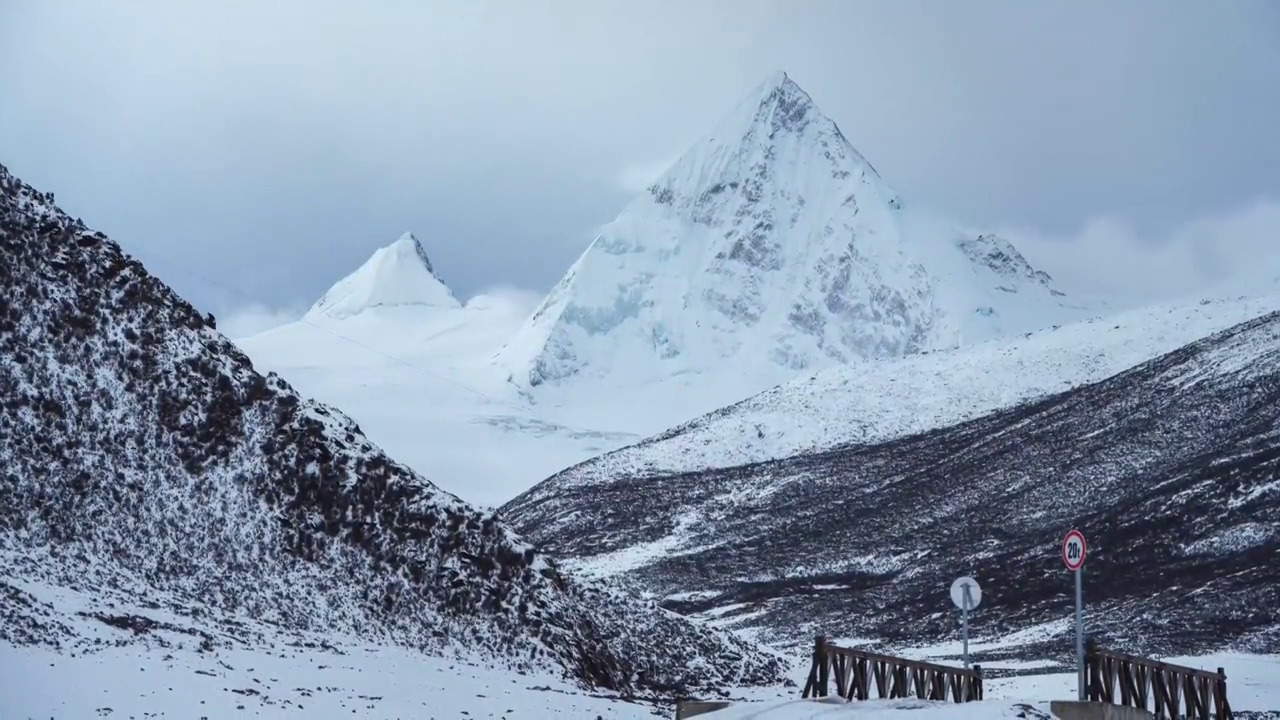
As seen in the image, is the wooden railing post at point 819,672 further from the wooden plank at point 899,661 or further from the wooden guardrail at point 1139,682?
the wooden guardrail at point 1139,682

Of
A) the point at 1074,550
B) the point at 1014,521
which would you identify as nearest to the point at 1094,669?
the point at 1074,550

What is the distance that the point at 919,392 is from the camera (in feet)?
527

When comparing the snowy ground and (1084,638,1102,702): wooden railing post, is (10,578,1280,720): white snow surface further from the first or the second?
(1084,638,1102,702): wooden railing post

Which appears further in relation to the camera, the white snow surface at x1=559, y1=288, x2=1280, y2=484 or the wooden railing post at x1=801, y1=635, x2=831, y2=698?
the white snow surface at x1=559, y1=288, x2=1280, y2=484

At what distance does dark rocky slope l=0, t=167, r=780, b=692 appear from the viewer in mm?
41625

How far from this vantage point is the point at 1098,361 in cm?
15388

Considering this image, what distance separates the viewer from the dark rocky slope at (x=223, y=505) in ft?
137

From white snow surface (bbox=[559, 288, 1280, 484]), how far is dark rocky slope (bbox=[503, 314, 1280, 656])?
15.6 ft

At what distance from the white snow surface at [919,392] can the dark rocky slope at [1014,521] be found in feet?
15.6

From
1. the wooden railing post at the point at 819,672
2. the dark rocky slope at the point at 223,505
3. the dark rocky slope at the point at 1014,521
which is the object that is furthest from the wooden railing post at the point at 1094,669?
the dark rocky slope at the point at 1014,521

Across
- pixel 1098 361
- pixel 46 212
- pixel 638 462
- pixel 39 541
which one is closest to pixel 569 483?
pixel 638 462

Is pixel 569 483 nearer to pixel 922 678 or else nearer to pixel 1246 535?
pixel 1246 535

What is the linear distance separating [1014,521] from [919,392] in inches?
1806

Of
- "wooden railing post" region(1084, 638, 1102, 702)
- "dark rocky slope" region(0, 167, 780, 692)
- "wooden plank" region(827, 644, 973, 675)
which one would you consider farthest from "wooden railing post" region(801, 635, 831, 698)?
"dark rocky slope" region(0, 167, 780, 692)
